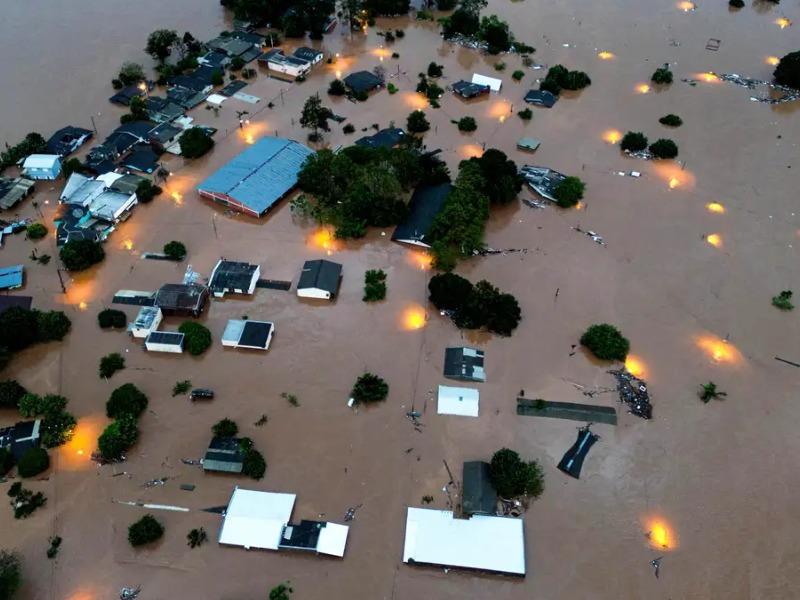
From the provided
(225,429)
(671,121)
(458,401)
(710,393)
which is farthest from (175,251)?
(671,121)

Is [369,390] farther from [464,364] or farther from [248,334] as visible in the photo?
[248,334]

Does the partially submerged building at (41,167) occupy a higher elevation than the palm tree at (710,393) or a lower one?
higher

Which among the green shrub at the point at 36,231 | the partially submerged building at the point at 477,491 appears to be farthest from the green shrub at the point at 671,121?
the green shrub at the point at 36,231

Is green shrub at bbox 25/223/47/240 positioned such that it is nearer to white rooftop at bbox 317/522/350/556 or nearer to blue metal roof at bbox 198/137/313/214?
blue metal roof at bbox 198/137/313/214

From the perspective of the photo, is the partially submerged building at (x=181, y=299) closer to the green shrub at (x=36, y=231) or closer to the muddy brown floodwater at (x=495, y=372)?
the muddy brown floodwater at (x=495, y=372)

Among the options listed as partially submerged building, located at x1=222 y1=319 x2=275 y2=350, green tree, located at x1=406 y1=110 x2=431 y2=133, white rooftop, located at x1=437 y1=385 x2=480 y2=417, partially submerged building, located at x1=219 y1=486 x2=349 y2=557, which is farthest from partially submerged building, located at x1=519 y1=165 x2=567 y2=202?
partially submerged building, located at x1=219 y1=486 x2=349 y2=557

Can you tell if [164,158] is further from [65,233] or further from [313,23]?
[313,23]

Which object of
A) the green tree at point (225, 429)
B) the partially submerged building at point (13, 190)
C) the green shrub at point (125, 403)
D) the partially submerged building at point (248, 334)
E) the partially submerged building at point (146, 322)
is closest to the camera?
the green tree at point (225, 429)
